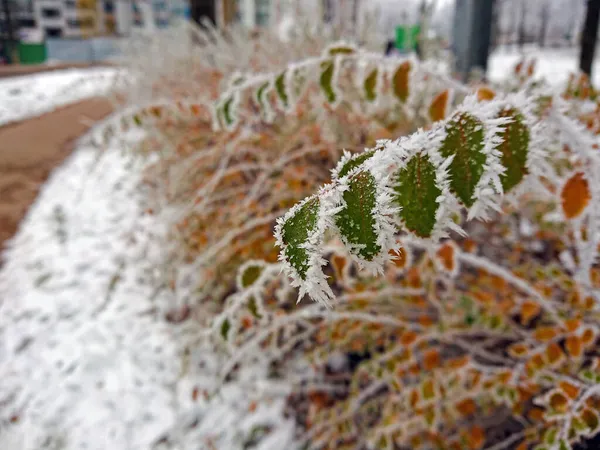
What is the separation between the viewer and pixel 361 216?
0.39 meters

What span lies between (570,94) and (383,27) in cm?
176

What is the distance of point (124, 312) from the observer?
242 centimetres

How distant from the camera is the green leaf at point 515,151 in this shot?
0.52 m

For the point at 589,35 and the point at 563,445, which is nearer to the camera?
the point at 563,445

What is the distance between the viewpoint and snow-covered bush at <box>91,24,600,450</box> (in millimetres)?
448

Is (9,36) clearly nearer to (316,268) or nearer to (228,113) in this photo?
(228,113)

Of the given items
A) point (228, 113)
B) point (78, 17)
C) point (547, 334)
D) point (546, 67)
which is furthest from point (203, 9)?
point (78, 17)

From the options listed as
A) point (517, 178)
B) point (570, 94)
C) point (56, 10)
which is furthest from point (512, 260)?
point (56, 10)

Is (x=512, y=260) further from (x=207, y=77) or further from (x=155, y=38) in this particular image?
(x=155, y=38)

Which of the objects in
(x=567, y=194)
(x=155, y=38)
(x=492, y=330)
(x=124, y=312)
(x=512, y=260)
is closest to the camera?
(x=567, y=194)

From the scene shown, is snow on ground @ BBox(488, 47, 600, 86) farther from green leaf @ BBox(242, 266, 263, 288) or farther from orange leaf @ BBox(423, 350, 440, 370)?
orange leaf @ BBox(423, 350, 440, 370)

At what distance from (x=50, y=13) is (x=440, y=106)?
184 ft

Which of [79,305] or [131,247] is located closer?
[79,305]

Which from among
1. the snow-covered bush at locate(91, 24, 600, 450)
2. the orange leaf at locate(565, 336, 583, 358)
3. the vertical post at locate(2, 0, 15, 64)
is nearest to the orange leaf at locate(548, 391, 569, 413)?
the snow-covered bush at locate(91, 24, 600, 450)
